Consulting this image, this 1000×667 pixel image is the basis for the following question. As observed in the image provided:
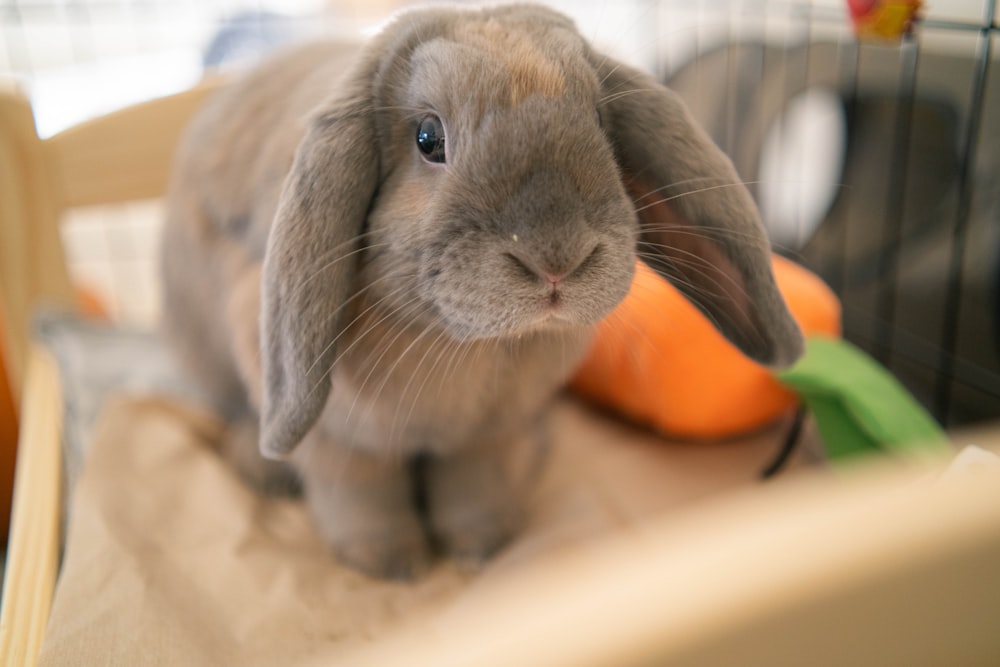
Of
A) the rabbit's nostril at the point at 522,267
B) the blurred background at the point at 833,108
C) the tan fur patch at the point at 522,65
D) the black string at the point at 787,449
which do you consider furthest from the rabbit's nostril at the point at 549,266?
the black string at the point at 787,449

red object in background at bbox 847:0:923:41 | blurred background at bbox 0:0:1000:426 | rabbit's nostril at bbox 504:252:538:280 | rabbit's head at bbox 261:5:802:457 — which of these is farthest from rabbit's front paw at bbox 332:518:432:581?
red object in background at bbox 847:0:923:41

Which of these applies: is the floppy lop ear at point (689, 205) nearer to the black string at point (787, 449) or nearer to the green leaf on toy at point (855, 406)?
the green leaf on toy at point (855, 406)

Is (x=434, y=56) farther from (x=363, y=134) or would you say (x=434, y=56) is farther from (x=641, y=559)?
(x=641, y=559)

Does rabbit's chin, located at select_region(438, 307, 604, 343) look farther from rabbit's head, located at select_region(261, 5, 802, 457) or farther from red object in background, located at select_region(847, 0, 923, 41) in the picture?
red object in background, located at select_region(847, 0, 923, 41)

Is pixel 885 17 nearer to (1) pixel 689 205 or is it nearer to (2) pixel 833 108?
(1) pixel 689 205

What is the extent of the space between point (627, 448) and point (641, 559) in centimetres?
90

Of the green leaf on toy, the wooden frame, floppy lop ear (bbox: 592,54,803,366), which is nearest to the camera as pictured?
floppy lop ear (bbox: 592,54,803,366)

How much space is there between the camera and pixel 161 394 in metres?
1.29

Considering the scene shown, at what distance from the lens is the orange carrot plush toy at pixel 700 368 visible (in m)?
1.12

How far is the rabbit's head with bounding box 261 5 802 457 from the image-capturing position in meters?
0.64

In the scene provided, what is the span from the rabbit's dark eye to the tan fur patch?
0.08 meters

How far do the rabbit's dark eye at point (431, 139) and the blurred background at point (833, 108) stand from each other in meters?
0.28

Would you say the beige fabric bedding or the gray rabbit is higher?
the gray rabbit

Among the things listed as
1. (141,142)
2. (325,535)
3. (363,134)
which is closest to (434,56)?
(363,134)
